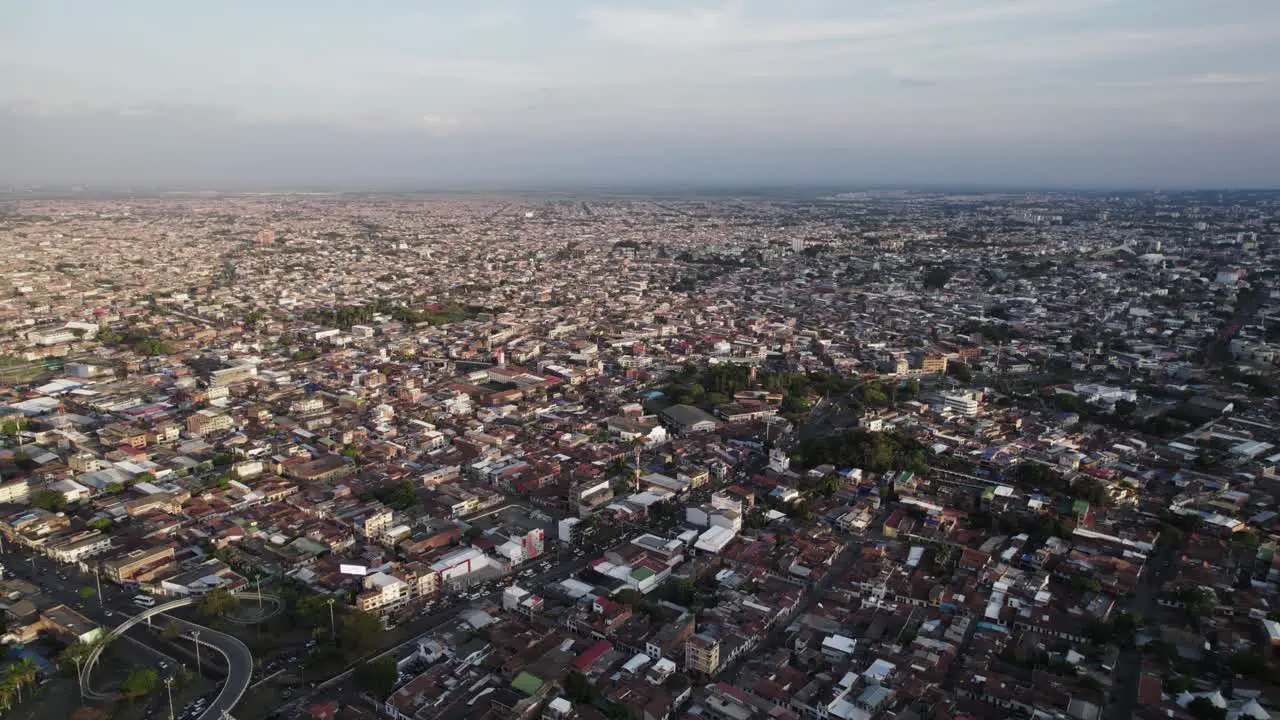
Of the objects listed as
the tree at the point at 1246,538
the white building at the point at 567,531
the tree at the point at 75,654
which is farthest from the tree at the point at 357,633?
the tree at the point at 1246,538

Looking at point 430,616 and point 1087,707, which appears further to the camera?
point 430,616

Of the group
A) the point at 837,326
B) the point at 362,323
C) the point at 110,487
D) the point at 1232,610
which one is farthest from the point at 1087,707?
the point at 362,323

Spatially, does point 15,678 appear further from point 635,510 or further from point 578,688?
point 635,510

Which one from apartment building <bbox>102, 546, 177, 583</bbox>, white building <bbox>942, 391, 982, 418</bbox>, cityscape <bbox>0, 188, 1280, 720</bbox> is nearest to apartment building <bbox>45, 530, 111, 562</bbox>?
cityscape <bbox>0, 188, 1280, 720</bbox>

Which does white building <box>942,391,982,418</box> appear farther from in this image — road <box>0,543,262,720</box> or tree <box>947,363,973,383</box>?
road <box>0,543,262,720</box>

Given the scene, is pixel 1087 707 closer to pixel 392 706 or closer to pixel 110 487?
pixel 392 706

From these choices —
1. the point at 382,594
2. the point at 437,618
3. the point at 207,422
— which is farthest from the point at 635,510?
the point at 207,422
